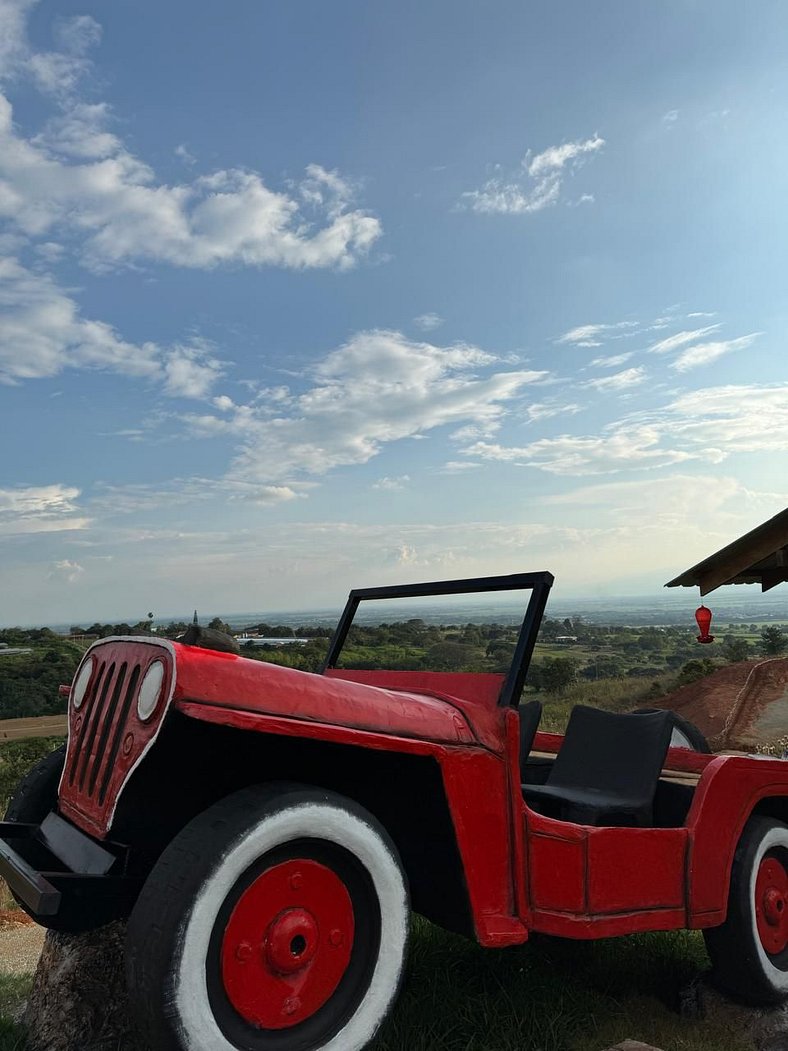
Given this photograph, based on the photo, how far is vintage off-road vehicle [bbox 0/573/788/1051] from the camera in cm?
208

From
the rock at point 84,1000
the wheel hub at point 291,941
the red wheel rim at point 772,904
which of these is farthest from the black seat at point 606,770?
the rock at point 84,1000

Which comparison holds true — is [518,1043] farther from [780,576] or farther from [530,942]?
[780,576]

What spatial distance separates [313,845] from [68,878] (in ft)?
2.34

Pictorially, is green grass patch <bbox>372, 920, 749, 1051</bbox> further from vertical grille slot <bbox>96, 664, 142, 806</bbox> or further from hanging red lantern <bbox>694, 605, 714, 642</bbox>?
hanging red lantern <bbox>694, 605, 714, 642</bbox>

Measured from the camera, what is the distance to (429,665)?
348 cm

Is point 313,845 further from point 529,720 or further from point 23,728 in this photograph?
point 23,728

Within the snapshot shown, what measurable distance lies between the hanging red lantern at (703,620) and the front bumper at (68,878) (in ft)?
29.5

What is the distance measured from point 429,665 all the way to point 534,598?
64cm

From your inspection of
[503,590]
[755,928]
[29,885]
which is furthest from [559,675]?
[29,885]

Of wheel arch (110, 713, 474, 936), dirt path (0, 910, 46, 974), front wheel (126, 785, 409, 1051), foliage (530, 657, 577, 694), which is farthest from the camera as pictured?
foliage (530, 657, 577, 694)

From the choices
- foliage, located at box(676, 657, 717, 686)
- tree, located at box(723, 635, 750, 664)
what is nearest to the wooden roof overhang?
foliage, located at box(676, 657, 717, 686)

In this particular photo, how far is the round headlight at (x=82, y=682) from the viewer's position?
2.86m

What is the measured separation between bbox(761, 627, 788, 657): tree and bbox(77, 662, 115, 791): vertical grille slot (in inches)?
1007

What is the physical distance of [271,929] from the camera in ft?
7.18
